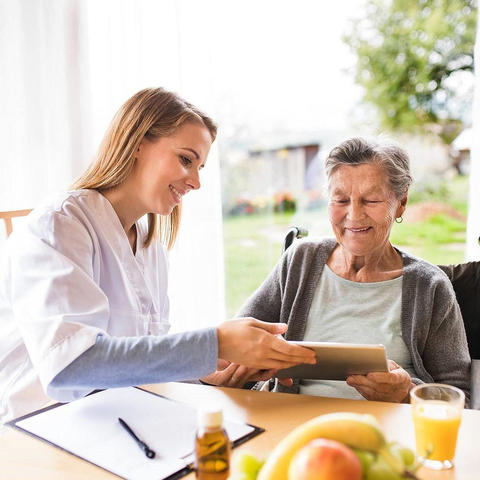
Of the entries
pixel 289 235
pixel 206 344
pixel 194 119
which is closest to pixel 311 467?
pixel 206 344

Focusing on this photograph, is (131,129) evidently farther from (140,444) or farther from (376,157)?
(140,444)

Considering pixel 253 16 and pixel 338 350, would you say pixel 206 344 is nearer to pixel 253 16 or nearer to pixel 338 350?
pixel 338 350

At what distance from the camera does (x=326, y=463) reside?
554mm

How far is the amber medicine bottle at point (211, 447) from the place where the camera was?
68 centimetres

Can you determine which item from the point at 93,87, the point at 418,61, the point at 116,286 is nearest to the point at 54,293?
the point at 116,286

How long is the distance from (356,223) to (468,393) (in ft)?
1.79

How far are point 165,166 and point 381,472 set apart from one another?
1103 mm

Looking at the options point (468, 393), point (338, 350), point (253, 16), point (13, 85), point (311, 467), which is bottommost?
point (468, 393)

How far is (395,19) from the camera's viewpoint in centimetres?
399

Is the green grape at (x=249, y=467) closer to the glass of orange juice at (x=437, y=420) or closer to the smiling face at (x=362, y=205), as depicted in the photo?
the glass of orange juice at (x=437, y=420)

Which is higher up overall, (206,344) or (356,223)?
(356,223)

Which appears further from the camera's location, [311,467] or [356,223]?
[356,223]

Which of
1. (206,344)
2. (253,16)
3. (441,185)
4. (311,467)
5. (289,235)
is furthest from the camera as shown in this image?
(441,185)

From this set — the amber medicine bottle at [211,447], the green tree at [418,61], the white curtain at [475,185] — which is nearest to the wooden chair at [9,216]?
the amber medicine bottle at [211,447]
